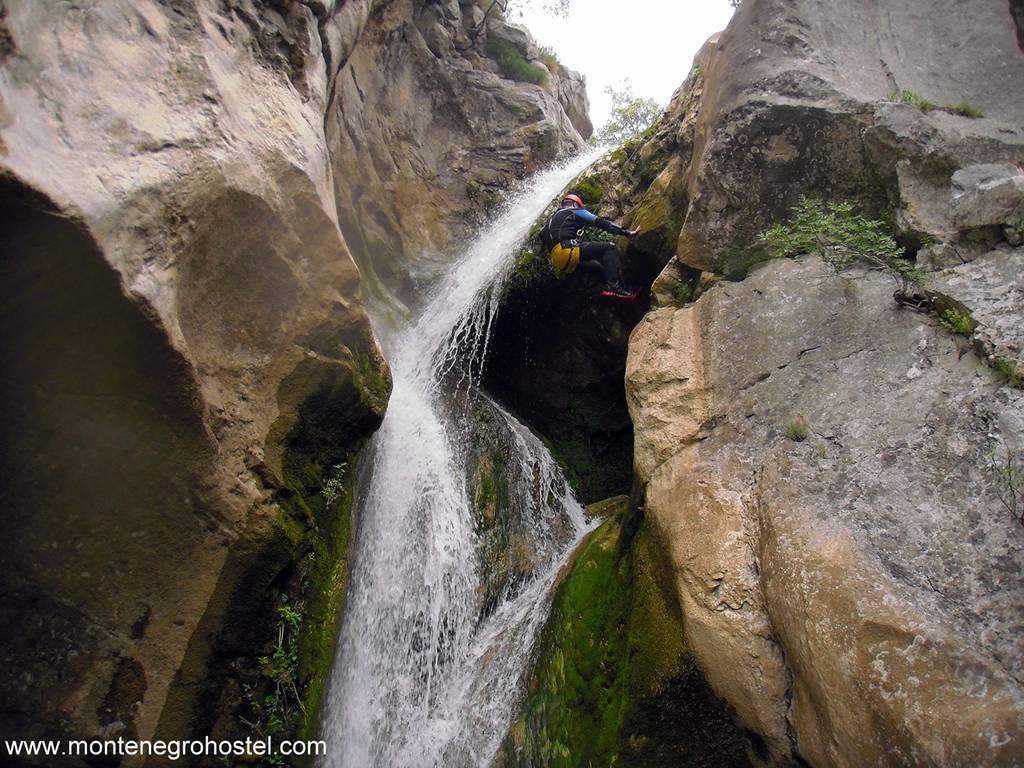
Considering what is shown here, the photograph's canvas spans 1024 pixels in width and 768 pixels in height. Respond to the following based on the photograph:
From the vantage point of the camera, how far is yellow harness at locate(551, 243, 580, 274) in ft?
28.2

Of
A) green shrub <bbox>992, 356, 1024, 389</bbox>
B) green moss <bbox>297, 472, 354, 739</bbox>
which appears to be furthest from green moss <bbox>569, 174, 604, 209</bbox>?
green shrub <bbox>992, 356, 1024, 389</bbox>

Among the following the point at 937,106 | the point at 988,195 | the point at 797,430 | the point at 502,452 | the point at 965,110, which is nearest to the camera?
the point at 797,430

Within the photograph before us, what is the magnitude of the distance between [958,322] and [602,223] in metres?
4.87

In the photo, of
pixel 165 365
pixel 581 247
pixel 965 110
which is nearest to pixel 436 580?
pixel 165 365

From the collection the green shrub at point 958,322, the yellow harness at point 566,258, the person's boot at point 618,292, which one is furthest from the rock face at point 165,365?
the green shrub at point 958,322

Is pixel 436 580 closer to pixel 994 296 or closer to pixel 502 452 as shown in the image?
pixel 502 452

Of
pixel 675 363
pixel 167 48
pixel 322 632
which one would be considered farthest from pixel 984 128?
pixel 322 632

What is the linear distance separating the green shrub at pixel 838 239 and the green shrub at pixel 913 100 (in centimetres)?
136

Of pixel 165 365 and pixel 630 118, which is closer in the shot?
pixel 165 365

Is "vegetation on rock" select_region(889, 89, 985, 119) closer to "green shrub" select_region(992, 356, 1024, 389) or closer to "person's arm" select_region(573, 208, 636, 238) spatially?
"person's arm" select_region(573, 208, 636, 238)

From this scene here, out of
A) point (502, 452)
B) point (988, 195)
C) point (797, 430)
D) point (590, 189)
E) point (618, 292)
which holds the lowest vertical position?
point (797, 430)

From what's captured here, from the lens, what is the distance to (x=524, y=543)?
7434 mm

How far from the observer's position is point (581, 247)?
8.69m

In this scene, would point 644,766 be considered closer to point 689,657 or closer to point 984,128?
point 689,657
